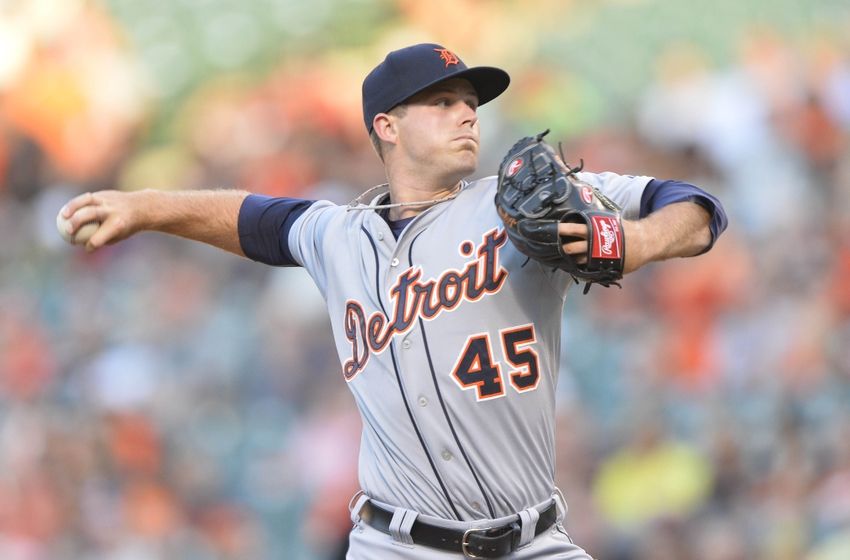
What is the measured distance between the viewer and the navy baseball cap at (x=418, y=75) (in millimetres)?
2996

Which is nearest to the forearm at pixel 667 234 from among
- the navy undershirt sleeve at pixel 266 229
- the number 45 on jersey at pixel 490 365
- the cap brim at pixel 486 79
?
the number 45 on jersey at pixel 490 365

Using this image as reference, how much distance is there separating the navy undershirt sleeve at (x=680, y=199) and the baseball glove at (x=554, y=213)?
160mm

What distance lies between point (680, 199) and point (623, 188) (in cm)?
17

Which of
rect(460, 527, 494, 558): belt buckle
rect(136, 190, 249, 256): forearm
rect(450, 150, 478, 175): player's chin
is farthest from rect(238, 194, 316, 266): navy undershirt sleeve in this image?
rect(460, 527, 494, 558): belt buckle

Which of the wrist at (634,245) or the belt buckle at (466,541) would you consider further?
the belt buckle at (466,541)

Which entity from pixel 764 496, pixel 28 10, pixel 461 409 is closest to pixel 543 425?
pixel 461 409

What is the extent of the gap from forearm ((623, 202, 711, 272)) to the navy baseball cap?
688 mm

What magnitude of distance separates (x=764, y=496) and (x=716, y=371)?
2.35 ft

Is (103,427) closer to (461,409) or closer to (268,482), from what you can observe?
(268,482)

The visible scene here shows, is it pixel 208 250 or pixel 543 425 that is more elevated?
pixel 208 250

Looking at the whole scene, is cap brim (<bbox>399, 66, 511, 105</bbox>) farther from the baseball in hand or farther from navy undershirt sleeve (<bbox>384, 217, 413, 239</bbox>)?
the baseball in hand

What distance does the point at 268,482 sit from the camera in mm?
6270

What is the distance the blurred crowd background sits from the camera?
19.4ft

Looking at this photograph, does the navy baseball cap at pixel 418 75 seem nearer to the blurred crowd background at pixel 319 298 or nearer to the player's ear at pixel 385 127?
the player's ear at pixel 385 127
